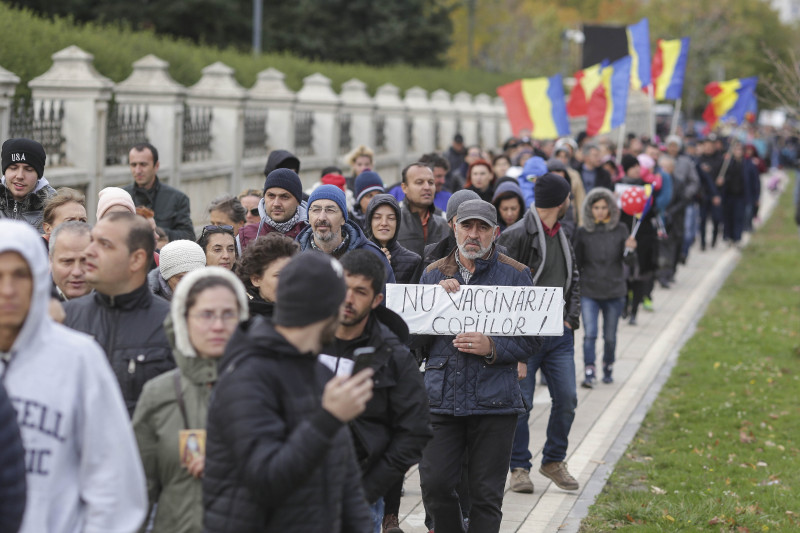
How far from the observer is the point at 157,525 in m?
4.39

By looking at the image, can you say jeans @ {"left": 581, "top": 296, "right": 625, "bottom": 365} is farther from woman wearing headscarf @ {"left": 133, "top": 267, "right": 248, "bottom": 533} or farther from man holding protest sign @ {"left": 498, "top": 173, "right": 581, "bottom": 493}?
woman wearing headscarf @ {"left": 133, "top": 267, "right": 248, "bottom": 533}

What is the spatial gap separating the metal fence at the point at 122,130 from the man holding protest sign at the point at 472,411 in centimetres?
906

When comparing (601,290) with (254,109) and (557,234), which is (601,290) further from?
(254,109)

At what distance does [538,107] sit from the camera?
64.7ft

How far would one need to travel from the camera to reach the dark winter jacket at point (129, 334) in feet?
15.7

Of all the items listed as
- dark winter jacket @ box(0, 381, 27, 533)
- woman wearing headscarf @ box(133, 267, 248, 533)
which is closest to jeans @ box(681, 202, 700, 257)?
woman wearing headscarf @ box(133, 267, 248, 533)

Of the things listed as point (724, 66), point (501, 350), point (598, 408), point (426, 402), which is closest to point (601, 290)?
point (598, 408)

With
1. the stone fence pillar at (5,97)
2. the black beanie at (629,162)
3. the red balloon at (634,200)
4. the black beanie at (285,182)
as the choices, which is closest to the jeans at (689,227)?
the black beanie at (629,162)

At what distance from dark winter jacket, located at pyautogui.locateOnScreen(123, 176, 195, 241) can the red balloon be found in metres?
6.46

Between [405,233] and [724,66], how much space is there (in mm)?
55705

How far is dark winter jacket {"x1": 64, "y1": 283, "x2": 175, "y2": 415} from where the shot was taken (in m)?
4.80

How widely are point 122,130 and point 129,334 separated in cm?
1097

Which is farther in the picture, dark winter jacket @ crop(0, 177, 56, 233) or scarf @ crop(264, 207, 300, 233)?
dark winter jacket @ crop(0, 177, 56, 233)

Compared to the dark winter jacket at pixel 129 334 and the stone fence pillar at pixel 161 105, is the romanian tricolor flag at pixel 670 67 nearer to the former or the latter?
the stone fence pillar at pixel 161 105
